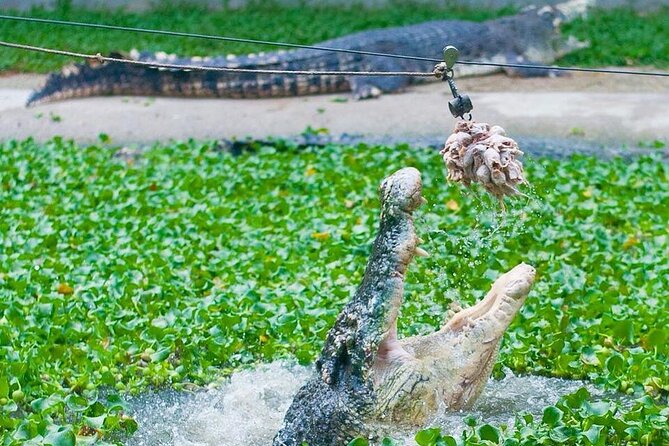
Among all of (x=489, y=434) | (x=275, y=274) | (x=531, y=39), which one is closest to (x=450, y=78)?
(x=489, y=434)

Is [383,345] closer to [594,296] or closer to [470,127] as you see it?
[470,127]

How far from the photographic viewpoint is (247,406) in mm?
4285

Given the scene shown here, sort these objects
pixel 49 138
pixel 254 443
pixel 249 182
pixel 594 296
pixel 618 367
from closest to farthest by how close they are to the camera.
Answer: pixel 254 443 → pixel 618 367 → pixel 594 296 → pixel 249 182 → pixel 49 138

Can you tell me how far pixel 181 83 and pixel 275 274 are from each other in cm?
562

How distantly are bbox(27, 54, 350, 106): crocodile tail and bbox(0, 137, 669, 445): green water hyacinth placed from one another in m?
2.51

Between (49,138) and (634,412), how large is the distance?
679cm

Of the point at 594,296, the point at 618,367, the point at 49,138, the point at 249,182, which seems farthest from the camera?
the point at 49,138

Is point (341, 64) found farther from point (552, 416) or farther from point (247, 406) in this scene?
point (552, 416)

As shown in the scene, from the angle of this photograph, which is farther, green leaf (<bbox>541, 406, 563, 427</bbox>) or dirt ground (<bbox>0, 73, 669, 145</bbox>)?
dirt ground (<bbox>0, 73, 669, 145</bbox>)

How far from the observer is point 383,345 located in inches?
137

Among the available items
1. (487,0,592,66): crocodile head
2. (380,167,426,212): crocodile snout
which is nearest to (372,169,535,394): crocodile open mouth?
(380,167,426,212): crocodile snout

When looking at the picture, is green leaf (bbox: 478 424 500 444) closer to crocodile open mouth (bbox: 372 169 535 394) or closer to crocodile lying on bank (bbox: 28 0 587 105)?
crocodile open mouth (bbox: 372 169 535 394)

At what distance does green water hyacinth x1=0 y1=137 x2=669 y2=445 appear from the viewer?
4.18m

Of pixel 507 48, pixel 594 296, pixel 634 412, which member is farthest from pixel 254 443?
pixel 507 48
